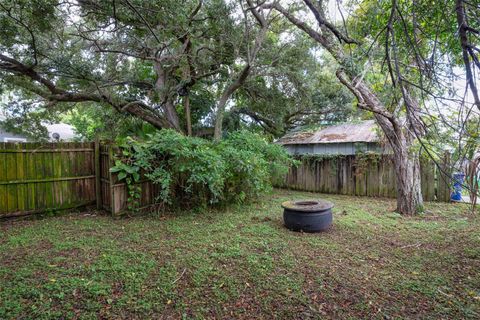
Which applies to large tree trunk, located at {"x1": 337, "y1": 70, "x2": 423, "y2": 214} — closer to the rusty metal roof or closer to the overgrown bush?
the overgrown bush

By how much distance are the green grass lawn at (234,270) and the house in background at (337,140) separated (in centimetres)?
409

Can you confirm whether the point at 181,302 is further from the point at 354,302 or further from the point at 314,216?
the point at 314,216

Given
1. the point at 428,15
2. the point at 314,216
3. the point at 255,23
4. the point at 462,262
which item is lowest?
the point at 462,262

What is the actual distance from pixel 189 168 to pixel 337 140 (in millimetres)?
6357

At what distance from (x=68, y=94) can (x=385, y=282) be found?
787 centimetres

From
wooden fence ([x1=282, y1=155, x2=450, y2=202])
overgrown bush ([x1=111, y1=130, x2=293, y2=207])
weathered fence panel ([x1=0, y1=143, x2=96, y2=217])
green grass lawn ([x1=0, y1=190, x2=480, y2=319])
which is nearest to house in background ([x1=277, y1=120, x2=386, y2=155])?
wooden fence ([x1=282, y1=155, x2=450, y2=202])

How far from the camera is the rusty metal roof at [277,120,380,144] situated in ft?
28.0

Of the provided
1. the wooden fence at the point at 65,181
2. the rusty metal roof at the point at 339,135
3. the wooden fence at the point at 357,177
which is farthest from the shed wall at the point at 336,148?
the wooden fence at the point at 65,181

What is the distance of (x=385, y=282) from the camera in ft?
8.29

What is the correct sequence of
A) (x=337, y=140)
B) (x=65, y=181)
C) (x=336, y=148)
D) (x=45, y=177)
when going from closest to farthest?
1. (x=45, y=177)
2. (x=65, y=181)
3. (x=337, y=140)
4. (x=336, y=148)

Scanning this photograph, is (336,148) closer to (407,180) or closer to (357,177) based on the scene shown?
(357,177)

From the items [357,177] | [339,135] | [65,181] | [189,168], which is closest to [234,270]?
[189,168]

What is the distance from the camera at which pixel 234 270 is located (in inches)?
108

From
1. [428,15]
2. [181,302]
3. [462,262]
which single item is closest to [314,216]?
[462,262]
